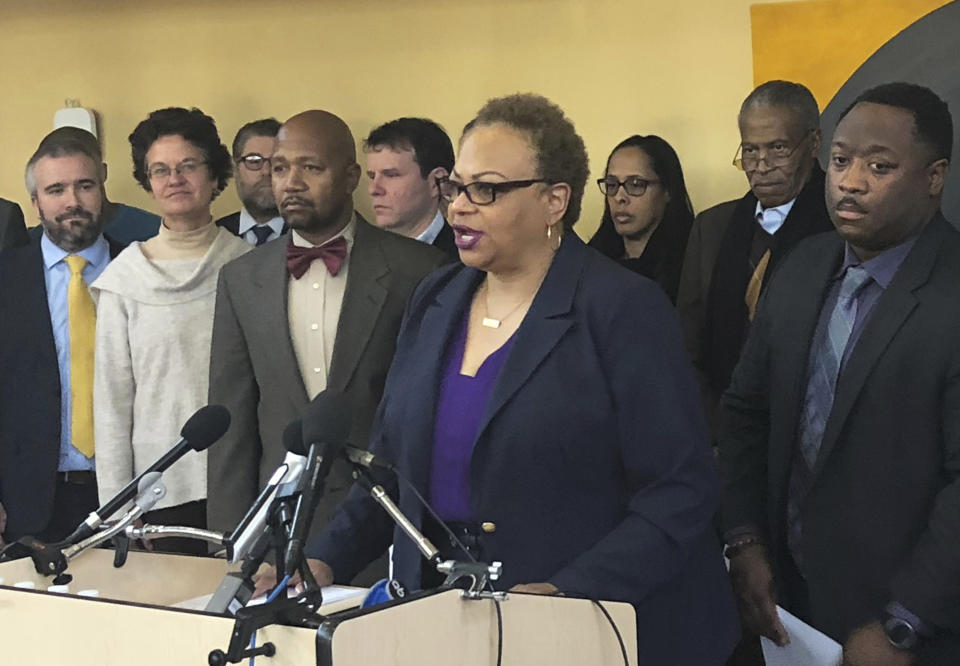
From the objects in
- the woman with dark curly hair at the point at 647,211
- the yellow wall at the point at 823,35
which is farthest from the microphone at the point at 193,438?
the yellow wall at the point at 823,35

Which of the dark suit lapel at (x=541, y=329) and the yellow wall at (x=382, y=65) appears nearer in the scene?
the dark suit lapel at (x=541, y=329)

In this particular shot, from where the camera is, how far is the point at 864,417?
2.94 metres

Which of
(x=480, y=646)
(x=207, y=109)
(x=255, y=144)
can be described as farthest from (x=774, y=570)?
(x=207, y=109)

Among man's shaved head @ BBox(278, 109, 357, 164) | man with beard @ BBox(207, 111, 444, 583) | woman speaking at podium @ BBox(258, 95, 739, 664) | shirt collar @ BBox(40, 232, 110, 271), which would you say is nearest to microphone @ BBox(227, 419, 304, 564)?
woman speaking at podium @ BBox(258, 95, 739, 664)

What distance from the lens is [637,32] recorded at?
5.41 metres

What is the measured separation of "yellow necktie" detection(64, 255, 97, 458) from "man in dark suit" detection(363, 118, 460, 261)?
101 centimetres

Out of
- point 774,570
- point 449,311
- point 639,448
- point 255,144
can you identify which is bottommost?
point 774,570

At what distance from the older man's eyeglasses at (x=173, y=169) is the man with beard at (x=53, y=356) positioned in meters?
0.33

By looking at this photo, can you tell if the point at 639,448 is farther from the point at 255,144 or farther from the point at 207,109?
the point at 207,109

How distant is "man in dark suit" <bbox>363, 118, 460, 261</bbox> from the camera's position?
4855 mm

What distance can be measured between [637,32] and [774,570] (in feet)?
9.15

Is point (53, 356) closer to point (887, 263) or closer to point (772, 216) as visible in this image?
point (772, 216)

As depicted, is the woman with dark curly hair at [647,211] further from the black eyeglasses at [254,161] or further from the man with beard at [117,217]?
the man with beard at [117,217]

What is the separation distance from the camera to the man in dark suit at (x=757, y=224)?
13.6 ft
